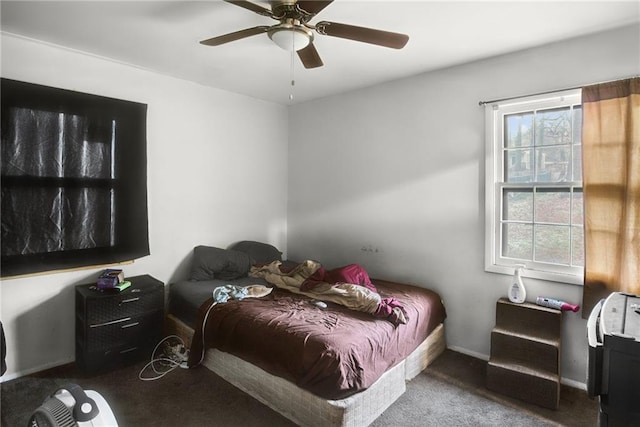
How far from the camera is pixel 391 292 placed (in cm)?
288

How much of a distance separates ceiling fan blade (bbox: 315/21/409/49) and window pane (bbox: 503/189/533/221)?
1.67 metres

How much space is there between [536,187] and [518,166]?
0.22 metres

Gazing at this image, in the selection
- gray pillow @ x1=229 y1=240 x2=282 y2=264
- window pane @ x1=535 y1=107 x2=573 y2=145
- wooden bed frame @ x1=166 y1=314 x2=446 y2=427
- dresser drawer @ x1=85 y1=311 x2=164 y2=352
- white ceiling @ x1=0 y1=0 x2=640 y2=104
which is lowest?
wooden bed frame @ x1=166 y1=314 x2=446 y2=427

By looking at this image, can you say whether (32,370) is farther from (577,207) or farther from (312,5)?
(577,207)

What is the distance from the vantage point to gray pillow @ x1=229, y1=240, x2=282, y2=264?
3.71 metres

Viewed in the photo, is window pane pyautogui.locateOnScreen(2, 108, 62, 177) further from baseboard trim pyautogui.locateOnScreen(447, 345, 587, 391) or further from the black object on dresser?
baseboard trim pyautogui.locateOnScreen(447, 345, 587, 391)

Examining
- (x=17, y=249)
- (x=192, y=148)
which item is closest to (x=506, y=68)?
(x=192, y=148)

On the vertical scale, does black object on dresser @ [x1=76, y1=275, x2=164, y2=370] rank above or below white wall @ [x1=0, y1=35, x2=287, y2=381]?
below

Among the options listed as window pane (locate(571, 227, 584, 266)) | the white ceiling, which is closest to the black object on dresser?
the white ceiling

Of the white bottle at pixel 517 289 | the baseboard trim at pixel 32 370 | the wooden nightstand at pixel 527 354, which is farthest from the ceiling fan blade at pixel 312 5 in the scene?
the baseboard trim at pixel 32 370

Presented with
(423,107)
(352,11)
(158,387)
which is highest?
(352,11)

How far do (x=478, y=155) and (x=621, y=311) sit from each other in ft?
5.23

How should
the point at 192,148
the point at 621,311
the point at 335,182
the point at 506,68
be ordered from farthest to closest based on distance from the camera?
1. the point at 335,182
2. the point at 192,148
3. the point at 506,68
4. the point at 621,311

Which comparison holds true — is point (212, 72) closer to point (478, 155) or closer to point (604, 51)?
point (478, 155)
